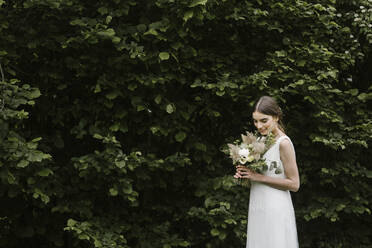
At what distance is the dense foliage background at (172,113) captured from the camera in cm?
450

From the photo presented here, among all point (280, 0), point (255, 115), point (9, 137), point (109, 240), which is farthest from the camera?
point (280, 0)

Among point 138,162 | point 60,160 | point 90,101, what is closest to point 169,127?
point 138,162

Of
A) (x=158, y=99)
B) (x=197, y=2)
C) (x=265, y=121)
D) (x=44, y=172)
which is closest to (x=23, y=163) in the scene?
(x=44, y=172)

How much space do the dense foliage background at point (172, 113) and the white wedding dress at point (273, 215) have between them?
110cm

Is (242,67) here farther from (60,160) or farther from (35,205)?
(35,205)

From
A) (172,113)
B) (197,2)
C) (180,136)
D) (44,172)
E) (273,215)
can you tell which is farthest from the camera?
(172,113)

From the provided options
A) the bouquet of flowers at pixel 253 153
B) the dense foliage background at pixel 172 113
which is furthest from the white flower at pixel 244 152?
the dense foliage background at pixel 172 113

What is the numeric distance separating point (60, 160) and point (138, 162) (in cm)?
101

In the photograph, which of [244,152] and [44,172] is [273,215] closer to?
[244,152]

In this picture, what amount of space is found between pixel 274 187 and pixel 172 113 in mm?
1708

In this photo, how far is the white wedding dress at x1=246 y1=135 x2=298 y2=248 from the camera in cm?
334

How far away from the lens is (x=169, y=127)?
15.4ft

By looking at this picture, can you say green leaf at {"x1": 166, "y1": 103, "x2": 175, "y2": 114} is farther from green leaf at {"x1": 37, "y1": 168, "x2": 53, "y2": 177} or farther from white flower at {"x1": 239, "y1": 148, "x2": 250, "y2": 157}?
white flower at {"x1": 239, "y1": 148, "x2": 250, "y2": 157}

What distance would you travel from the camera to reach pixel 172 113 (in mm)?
4801
